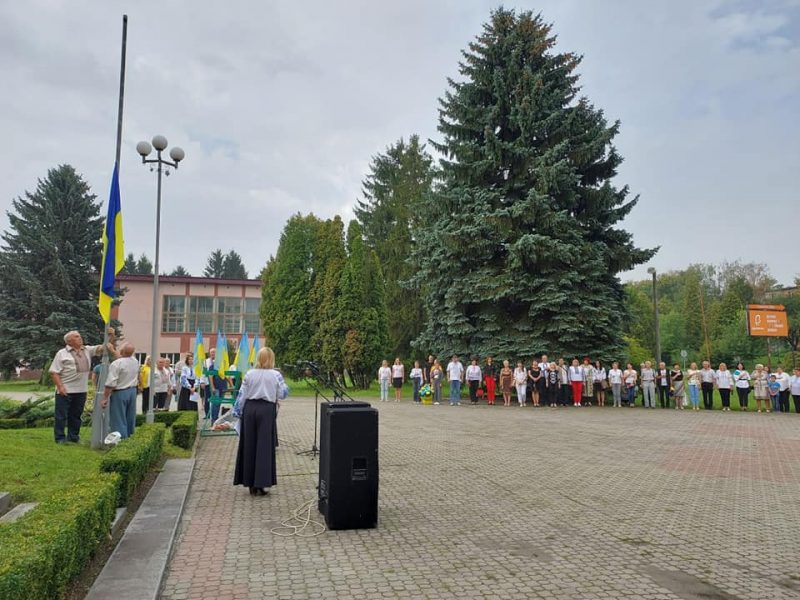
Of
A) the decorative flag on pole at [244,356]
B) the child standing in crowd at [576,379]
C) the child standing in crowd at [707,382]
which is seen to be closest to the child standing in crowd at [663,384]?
the child standing in crowd at [707,382]

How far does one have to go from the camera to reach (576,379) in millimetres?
22172

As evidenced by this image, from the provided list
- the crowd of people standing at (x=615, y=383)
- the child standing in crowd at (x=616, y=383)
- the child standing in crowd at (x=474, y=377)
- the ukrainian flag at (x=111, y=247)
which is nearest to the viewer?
the ukrainian flag at (x=111, y=247)

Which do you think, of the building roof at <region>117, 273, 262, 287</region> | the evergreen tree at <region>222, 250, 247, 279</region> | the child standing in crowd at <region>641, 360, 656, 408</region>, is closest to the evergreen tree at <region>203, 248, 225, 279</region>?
the evergreen tree at <region>222, 250, 247, 279</region>

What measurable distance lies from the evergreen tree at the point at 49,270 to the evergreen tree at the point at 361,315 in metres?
17.2

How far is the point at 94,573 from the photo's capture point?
4449 mm

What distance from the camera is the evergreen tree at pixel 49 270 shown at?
122 feet

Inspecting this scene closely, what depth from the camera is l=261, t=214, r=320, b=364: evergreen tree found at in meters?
38.6

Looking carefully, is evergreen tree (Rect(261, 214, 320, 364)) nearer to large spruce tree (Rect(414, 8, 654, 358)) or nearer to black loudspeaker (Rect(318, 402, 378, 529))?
large spruce tree (Rect(414, 8, 654, 358))

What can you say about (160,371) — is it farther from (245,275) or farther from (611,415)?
(245,275)

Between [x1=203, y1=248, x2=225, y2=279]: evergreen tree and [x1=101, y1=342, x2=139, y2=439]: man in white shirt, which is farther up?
[x1=203, y1=248, x2=225, y2=279]: evergreen tree

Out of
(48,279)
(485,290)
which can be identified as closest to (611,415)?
(485,290)

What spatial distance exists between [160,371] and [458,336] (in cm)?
1337

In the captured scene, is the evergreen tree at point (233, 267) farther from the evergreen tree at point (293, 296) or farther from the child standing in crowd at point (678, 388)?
the child standing in crowd at point (678, 388)

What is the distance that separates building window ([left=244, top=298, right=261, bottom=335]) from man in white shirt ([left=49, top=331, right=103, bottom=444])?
4739 centimetres
